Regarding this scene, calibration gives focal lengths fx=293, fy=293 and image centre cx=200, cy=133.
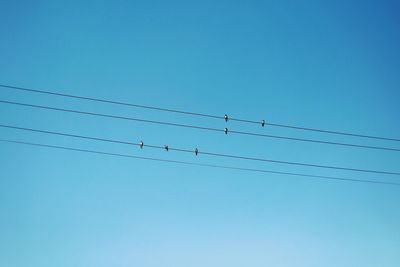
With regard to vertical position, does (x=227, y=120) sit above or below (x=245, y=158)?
above

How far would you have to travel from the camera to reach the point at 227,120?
14.0 metres

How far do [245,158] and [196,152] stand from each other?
8.25 ft

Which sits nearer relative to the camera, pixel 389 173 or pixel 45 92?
pixel 45 92

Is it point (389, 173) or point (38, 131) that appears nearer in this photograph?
point (38, 131)

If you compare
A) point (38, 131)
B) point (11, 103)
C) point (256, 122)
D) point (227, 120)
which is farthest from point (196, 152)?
point (11, 103)

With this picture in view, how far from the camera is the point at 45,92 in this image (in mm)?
12875

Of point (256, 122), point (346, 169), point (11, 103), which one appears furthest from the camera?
point (346, 169)

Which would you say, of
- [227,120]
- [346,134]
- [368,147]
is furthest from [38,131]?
[368,147]

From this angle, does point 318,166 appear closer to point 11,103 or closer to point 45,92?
point 45,92

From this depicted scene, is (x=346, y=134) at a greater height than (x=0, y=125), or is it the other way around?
(x=346, y=134)

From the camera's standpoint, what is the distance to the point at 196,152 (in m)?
13.8

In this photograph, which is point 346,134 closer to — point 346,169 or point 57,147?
point 346,169

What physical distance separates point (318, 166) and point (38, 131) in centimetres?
1317

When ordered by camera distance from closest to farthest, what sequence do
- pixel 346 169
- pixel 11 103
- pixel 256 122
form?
pixel 11 103 → pixel 256 122 → pixel 346 169
